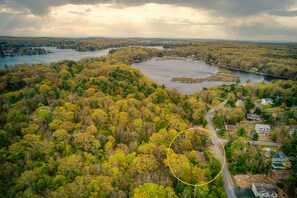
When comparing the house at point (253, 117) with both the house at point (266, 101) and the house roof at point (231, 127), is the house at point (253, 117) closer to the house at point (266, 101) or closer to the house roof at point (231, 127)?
the house roof at point (231, 127)

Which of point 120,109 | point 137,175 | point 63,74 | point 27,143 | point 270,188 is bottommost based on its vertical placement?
point 270,188

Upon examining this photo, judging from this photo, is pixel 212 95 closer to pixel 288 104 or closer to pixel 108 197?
pixel 288 104

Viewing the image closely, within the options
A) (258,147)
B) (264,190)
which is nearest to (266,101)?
(258,147)

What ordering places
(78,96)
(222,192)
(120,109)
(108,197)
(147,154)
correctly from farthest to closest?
(78,96) < (120,109) < (147,154) < (222,192) < (108,197)

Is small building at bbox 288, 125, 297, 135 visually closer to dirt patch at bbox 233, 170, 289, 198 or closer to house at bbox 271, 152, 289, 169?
house at bbox 271, 152, 289, 169

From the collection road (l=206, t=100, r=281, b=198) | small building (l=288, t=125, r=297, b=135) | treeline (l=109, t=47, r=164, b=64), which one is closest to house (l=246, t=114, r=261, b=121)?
small building (l=288, t=125, r=297, b=135)

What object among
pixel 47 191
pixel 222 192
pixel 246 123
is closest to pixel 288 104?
pixel 246 123

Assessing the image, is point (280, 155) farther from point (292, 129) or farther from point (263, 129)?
point (292, 129)
